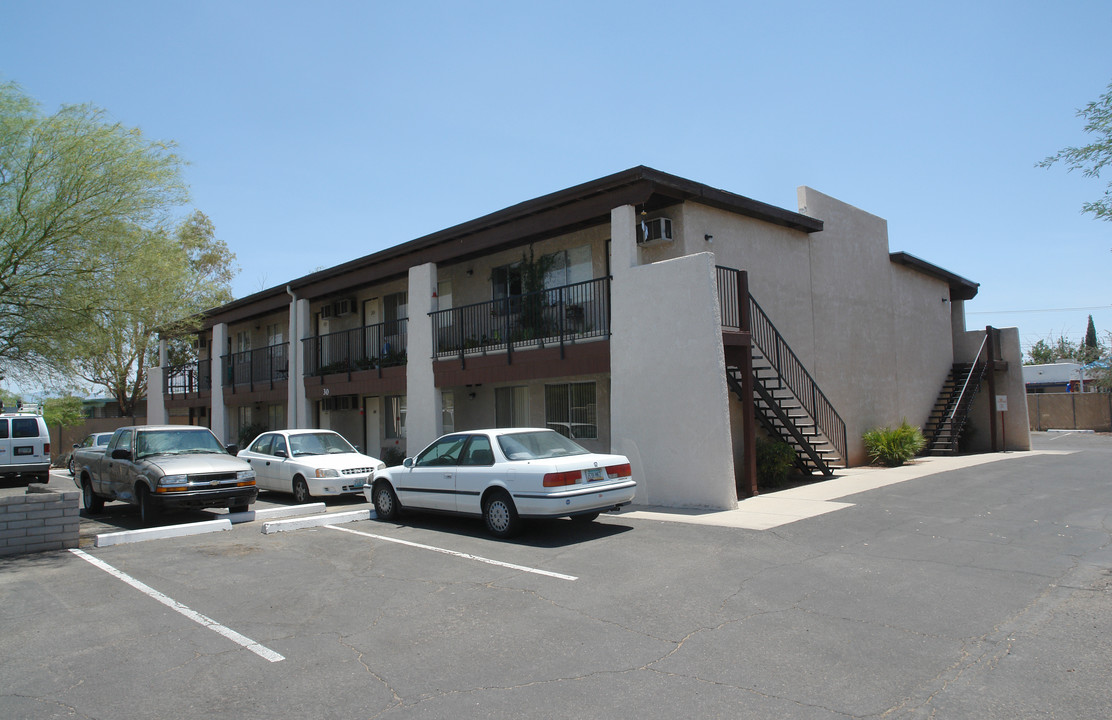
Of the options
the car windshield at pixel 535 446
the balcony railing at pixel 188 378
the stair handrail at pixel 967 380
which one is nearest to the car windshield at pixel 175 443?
the car windshield at pixel 535 446

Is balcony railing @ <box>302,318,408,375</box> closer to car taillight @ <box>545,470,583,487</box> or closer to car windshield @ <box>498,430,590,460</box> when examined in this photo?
car windshield @ <box>498,430,590,460</box>

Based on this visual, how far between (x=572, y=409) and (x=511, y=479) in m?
6.73

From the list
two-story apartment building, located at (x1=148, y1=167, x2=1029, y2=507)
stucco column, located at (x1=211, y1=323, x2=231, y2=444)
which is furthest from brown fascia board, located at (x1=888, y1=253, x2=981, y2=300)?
stucco column, located at (x1=211, y1=323, x2=231, y2=444)

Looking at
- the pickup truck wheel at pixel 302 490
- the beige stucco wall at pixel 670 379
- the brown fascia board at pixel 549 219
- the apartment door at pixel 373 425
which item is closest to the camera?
the beige stucco wall at pixel 670 379

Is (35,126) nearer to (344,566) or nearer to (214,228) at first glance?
(344,566)

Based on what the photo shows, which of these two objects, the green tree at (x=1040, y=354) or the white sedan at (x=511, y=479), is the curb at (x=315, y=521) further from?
the green tree at (x=1040, y=354)

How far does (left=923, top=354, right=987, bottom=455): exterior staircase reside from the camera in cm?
2102

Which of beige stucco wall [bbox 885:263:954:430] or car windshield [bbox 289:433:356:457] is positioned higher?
beige stucco wall [bbox 885:263:954:430]

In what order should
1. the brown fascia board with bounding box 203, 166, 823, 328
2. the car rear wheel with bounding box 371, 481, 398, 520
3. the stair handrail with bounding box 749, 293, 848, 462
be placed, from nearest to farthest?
the car rear wheel with bounding box 371, 481, 398, 520 → the brown fascia board with bounding box 203, 166, 823, 328 → the stair handrail with bounding box 749, 293, 848, 462

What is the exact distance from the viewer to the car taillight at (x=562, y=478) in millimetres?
8938

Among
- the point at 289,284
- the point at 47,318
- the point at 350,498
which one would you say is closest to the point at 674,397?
the point at 350,498

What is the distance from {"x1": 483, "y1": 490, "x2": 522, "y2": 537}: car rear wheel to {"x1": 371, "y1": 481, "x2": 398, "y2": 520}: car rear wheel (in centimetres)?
218

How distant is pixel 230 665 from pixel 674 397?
8347 mm

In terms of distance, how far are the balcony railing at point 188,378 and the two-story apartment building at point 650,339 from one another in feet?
6.82
